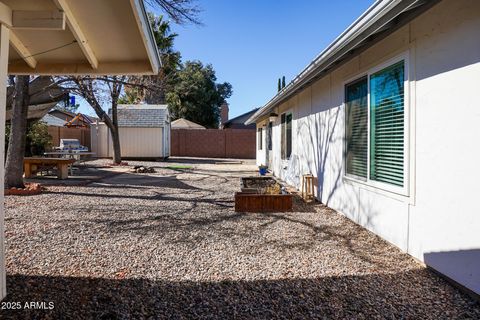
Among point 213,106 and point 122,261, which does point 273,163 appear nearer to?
point 122,261

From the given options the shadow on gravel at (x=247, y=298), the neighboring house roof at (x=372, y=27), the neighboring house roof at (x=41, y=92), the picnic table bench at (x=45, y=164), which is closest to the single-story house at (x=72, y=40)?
the shadow on gravel at (x=247, y=298)

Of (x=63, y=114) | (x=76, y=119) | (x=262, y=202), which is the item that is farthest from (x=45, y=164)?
(x=63, y=114)

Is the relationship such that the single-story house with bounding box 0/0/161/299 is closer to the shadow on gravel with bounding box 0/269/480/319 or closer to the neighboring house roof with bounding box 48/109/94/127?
the shadow on gravel with bounding box 0/269/480/319

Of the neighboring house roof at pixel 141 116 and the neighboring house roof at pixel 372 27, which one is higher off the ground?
the neighboring house roof at pixel 141 116

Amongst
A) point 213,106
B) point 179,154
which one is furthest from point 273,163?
point 213,106

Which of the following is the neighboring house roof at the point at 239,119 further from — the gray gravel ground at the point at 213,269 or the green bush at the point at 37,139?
Result: the gray gravel ground at the point at 213,269

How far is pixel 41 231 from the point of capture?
15.9 feet

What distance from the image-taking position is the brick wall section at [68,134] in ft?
67.3

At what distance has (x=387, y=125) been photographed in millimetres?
4457

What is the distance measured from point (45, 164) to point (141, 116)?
12013 mm

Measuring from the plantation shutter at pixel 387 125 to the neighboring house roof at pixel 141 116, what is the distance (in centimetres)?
1873

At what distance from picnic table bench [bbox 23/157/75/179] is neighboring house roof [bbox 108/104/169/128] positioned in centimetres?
1138

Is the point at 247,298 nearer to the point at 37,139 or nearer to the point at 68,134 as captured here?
the point at 37,139

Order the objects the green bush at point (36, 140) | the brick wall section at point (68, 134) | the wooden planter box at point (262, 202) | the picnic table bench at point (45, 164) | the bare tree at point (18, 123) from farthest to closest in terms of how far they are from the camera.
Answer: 1. the brick wall section at point (68, 134)
2. the green bush at point (36, 140)
3. the picnic table bench at point (45, 164)
4. the bare tree at point (18, 123)
5. the wooden planter box at point (262, 202)
